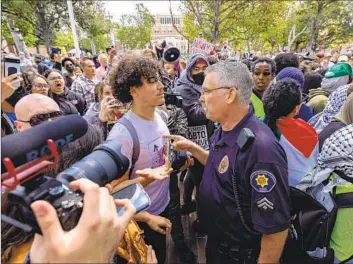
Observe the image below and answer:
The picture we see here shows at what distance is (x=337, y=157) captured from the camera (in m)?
1.69

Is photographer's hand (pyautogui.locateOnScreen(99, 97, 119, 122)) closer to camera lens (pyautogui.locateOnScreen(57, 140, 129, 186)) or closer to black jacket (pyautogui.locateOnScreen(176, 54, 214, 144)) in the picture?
black jacket (pyautogui.locateOnScreen(176, 54, 214, 144))

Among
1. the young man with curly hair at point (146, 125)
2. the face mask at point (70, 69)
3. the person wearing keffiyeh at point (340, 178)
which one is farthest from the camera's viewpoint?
the face mask at point (70, 69)

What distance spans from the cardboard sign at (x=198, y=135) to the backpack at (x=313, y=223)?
4.49 ft

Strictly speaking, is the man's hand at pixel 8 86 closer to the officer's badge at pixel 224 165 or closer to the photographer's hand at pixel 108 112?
the photographer's hand at pixel 108 112

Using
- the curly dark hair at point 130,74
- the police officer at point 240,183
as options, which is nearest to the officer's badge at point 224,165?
the police officer at point 240,183

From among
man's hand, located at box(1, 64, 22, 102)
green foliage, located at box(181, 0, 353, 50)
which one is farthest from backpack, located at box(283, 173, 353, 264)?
green foliage, located at box(181, 0, 353, 50)

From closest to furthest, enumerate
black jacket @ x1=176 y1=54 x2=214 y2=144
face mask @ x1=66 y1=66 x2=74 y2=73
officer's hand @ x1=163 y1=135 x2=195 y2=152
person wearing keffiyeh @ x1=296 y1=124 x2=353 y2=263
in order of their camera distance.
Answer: person wearing keffiyeh @ x1=296 y1=124 x2=353 y2=263 < officer's hand @ x1=163 y1=135 x2=195 y2=152 < black jacket @ x1=176 y1=54 x2=214 y2=144 < face mask @ x1=66 y1=66 x2=74 y2=73

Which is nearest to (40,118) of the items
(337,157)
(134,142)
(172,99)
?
(134,142)

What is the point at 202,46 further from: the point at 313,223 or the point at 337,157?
the point at 313,223

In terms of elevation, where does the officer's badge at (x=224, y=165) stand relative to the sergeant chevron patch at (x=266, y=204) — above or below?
above

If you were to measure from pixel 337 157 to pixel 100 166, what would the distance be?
57.7 inches

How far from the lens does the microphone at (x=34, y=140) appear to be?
26.9 inches

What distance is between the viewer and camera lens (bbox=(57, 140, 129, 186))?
861mm

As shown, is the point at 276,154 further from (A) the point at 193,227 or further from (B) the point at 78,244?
(A) the point at 193,227
